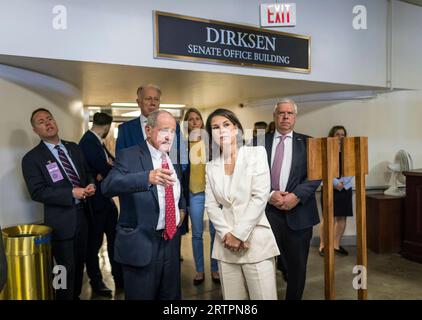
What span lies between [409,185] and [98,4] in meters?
3.91

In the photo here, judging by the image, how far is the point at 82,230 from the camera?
287 centimetres

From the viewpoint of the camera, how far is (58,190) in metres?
2.61

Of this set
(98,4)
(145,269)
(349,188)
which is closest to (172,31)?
(98,4)

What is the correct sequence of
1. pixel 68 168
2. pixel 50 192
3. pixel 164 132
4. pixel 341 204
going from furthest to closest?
pixel 341 204, pixel 68 168, pixel 50 192, pixel 164 132

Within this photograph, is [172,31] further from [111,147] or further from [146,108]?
[111,147]

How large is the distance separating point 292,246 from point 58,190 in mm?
1751

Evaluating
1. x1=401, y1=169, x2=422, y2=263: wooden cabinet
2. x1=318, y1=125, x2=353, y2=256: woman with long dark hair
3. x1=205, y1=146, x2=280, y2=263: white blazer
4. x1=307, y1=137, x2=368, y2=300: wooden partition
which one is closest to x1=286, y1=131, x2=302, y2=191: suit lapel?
x1=307, y1=137, x2=368, y2=300: wooden partition

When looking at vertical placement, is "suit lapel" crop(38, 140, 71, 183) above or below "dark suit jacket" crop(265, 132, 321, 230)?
above

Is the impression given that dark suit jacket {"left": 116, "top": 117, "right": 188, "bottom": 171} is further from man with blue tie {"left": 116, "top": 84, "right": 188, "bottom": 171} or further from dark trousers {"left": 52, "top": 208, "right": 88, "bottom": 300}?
dark trousers {"left": 52, "top": 208, "right": 88, "bottom": 300}

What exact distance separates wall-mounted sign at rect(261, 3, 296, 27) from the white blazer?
1.56 meters

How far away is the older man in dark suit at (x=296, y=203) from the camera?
2.58m

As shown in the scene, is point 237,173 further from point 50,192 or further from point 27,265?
point 27,265

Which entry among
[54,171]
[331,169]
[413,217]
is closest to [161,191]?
[331,169]

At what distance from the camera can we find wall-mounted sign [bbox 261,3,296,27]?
303 centimetres
